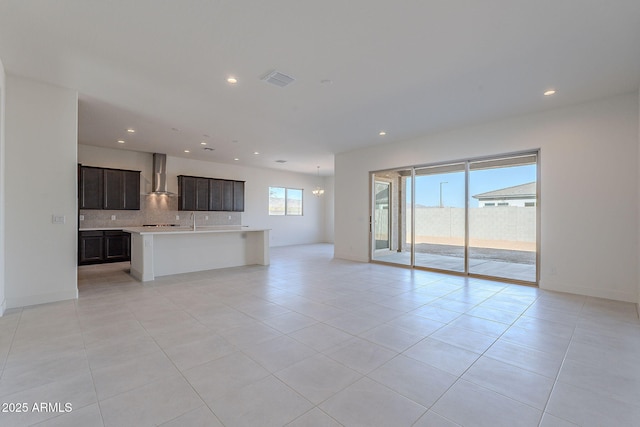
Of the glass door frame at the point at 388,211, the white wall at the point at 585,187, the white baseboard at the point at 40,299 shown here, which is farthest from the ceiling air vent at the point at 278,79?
the glass door frame at the point at 388,211

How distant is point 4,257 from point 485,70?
6325 millimetres

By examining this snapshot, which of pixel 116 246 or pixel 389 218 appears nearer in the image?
pixel 116 246

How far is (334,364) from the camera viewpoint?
233 centimetres

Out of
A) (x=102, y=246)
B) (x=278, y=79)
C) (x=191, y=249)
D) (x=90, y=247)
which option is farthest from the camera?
(x=102, y=246)

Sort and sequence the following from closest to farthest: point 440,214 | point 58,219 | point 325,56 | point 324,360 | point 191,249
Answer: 1. point 324,360
2. point 325,56
3. point 58,219
4. point 191,249
5. point 440,214

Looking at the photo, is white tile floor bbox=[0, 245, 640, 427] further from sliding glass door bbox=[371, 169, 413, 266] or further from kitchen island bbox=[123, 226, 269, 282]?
sliding glass door bbox=[371, 169, 413, 266]

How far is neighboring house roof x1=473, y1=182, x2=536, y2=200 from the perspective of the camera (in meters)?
5.13

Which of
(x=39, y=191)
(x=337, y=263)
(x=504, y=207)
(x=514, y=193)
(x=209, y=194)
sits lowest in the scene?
(x=337, y=263)

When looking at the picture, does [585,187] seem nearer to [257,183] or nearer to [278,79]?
[278,79]

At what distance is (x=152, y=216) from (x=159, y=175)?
1.22m

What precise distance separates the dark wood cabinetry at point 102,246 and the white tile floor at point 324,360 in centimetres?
319

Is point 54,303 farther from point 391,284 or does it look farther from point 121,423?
point 391,284

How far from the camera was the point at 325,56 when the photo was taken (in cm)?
319

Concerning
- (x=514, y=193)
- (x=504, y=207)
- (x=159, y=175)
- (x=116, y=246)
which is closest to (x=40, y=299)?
(x=116, y=246)
